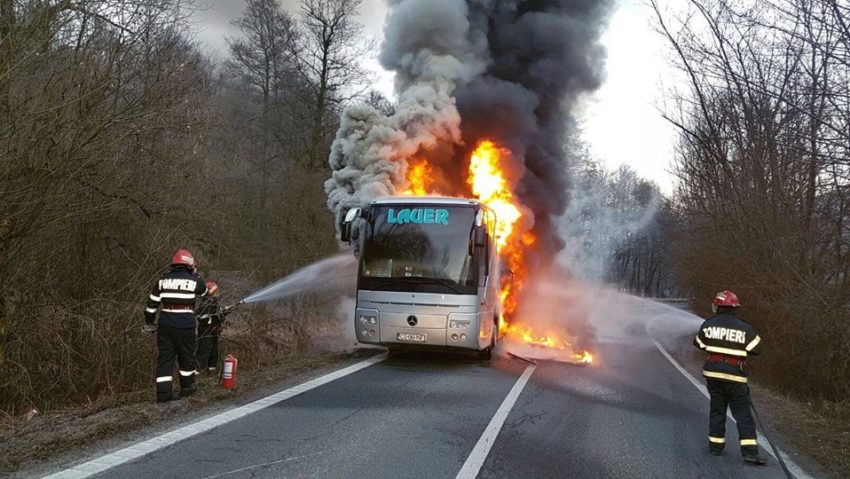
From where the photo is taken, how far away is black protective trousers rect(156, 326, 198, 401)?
22.5 ft

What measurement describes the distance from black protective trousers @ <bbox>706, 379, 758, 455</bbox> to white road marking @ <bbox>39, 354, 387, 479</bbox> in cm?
470

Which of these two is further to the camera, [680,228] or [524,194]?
[680,228]

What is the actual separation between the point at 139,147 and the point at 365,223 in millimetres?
3890

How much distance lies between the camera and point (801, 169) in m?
10.6

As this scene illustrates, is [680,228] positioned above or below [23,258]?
above

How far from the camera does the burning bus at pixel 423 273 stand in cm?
999

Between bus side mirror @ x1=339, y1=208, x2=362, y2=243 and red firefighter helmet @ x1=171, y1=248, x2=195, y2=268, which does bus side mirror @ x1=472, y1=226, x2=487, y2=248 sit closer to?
bus side mirror @ x1=339, y1=208, x2=362, y2=243

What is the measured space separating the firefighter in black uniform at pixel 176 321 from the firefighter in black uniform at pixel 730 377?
5628mm

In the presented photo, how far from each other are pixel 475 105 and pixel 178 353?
454 inches

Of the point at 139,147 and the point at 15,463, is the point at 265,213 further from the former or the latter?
the point at 15,463

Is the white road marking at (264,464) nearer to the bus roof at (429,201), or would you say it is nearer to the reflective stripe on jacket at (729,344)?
the reflective stripe on jacket at (729,344)

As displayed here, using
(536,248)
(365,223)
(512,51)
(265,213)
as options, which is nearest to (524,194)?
(536,248)

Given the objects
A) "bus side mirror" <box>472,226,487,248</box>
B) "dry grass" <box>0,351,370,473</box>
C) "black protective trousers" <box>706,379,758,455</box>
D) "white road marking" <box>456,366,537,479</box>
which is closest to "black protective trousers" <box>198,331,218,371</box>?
"dry grass" <box>0,351,370,473</box>

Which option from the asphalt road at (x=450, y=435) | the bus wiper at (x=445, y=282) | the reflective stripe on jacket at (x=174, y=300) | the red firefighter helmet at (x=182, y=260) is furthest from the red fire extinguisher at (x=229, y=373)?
the bus wiper at (x=445, y=282)
